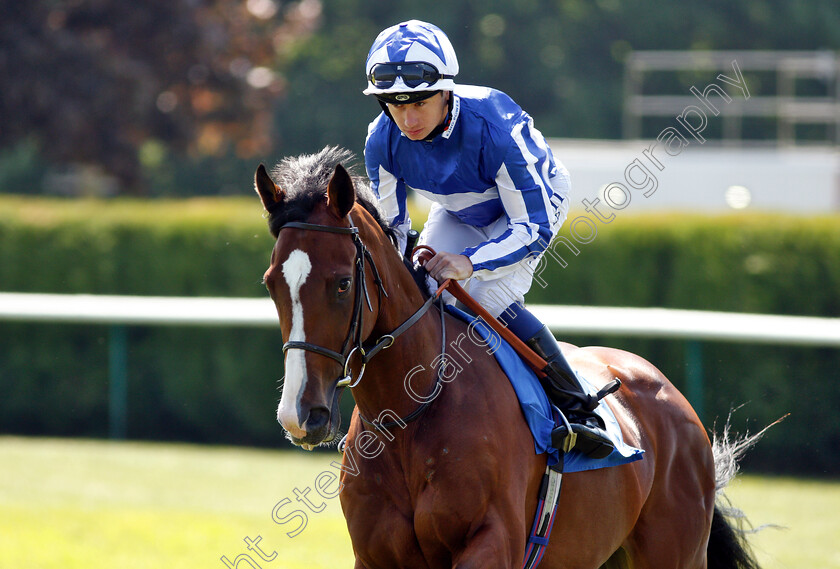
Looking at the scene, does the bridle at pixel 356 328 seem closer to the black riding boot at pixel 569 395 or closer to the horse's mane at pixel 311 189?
the horse's mane at pixel 311 189

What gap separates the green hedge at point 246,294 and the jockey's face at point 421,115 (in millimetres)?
4905

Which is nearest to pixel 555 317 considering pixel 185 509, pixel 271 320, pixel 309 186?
pixel 271 320

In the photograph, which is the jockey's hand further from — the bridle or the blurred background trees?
the blurred background trees

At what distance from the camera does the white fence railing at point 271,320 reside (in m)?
7.28

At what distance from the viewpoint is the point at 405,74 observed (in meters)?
2.96

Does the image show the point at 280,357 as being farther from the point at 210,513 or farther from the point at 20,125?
the point at 20,125

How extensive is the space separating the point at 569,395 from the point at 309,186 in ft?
3.76

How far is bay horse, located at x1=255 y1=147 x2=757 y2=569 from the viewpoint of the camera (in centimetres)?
254

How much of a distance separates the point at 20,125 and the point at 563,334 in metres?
10.5

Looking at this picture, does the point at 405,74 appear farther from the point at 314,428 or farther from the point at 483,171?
the point at 314,428

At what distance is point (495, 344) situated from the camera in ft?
10.5

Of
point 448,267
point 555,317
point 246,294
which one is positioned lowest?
point 246,294

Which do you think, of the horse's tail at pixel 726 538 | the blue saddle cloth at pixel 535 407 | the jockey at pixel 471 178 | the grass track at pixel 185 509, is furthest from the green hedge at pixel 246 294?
the jockey at pixel 471 178

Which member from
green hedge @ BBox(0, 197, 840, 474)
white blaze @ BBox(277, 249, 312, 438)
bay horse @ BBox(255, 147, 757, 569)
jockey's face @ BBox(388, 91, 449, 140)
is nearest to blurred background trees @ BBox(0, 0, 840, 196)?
green hedge @ BBox(0, 197, 840, 474)
